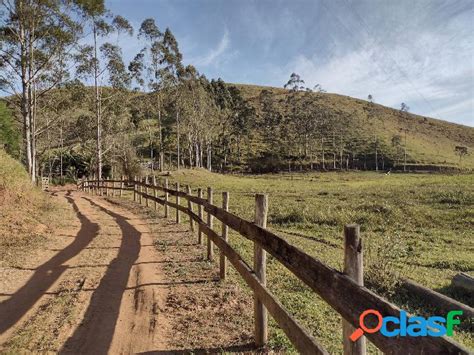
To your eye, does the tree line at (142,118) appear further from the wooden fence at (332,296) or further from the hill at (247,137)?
the wooden fence at (332,296)

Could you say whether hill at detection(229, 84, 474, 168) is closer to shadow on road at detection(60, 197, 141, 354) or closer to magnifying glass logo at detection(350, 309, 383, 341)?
shadow on road at detection(60, 197, 141, 354)

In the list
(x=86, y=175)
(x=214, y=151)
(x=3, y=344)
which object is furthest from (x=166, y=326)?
(x=214, y=151)

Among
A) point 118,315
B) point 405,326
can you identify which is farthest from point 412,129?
point 405,326

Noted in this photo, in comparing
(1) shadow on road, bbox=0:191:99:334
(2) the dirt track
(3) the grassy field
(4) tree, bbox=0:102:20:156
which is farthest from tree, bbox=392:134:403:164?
(2) the dirt track

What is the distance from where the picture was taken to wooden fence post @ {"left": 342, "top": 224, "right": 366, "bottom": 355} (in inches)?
103

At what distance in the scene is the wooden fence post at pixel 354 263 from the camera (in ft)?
Result: 8.58

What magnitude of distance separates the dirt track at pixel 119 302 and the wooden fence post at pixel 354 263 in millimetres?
2235

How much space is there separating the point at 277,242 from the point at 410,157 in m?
91.8

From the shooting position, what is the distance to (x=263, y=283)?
467 cm

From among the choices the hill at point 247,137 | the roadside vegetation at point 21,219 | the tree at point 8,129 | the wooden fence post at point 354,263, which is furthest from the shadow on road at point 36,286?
the tree at point 8,129

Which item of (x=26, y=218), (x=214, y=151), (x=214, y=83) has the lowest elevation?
(x=26, y=218)

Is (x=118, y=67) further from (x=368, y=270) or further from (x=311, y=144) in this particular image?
(x=311, y=144)

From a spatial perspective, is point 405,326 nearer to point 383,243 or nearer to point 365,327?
point 365,327

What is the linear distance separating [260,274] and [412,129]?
128557 millimetres
